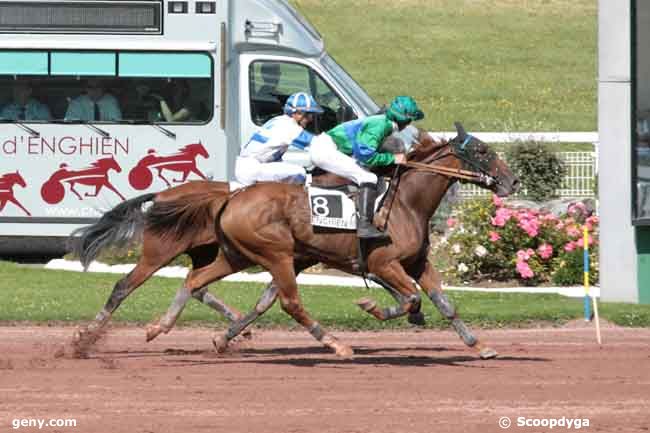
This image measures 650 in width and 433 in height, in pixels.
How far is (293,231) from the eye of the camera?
41.1 feet

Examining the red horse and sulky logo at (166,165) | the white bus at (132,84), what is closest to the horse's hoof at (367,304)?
the white bus at (132,84)

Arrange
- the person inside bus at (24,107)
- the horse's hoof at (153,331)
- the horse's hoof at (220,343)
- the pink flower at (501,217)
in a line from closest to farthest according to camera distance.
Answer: the horse's hoof at (153,331), the horse's hoof at (220,343), the pink flower at (501,217), the person inside bus at (24,107)

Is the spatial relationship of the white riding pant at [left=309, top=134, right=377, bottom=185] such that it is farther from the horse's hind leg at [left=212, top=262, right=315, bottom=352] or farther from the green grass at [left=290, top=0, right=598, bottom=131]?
the green grass at [left=290, top=0, right=598, bottom=131]

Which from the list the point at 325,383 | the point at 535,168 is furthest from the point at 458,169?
the point at 535,168

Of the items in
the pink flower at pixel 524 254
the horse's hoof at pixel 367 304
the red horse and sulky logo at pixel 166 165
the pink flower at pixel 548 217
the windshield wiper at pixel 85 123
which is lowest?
the horse's hoof at pixel 367 304

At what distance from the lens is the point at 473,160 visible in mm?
12844

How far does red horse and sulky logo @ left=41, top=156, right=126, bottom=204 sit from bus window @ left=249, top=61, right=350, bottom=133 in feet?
6.63

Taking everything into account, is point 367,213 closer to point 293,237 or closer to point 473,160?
point 293,237

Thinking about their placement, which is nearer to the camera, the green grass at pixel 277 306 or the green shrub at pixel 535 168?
the green grass at pixel 277 306

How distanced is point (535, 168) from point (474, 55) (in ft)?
82.6

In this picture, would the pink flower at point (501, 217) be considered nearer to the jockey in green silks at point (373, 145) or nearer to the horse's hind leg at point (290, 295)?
the jockey in green silks at point (373, 145)

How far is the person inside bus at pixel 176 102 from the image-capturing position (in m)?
20.0

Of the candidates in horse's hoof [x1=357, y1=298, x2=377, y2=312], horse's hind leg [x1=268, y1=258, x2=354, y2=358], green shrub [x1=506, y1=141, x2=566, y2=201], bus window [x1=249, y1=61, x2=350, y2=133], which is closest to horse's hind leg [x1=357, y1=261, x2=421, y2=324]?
horse's hoof [x1=357, y1=298, x2=377, y2=312]

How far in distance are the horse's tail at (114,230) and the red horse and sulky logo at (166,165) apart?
21.2 feet
